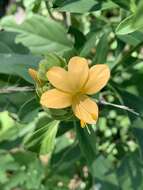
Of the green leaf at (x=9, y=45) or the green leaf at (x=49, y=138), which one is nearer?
the green leaf at (x=49, y=138)

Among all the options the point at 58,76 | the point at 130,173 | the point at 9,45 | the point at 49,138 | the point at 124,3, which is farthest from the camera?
the point at 130,173

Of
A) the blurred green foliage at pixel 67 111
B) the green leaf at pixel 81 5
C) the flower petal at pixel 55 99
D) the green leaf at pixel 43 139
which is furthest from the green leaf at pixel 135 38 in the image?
the flower petal at pixel 55 99

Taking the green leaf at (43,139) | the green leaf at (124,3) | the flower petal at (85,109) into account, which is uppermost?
the green leaf at (124,3)

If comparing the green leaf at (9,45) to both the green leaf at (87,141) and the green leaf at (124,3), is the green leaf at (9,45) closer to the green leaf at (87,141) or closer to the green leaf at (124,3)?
the green leaf at (87,141)

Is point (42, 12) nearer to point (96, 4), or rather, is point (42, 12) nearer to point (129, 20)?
point (96, 4)

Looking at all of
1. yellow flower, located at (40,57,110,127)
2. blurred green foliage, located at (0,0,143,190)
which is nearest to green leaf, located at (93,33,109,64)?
blurred green foliage, located at (0,0,143,190)

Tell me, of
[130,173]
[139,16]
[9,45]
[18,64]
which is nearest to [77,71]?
[139,16]

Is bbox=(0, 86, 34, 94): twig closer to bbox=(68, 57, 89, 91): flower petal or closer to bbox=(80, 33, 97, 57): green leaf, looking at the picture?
bbox=(80, 33, 97, 57): green leaf

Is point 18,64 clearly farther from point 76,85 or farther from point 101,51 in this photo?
point 76,85
